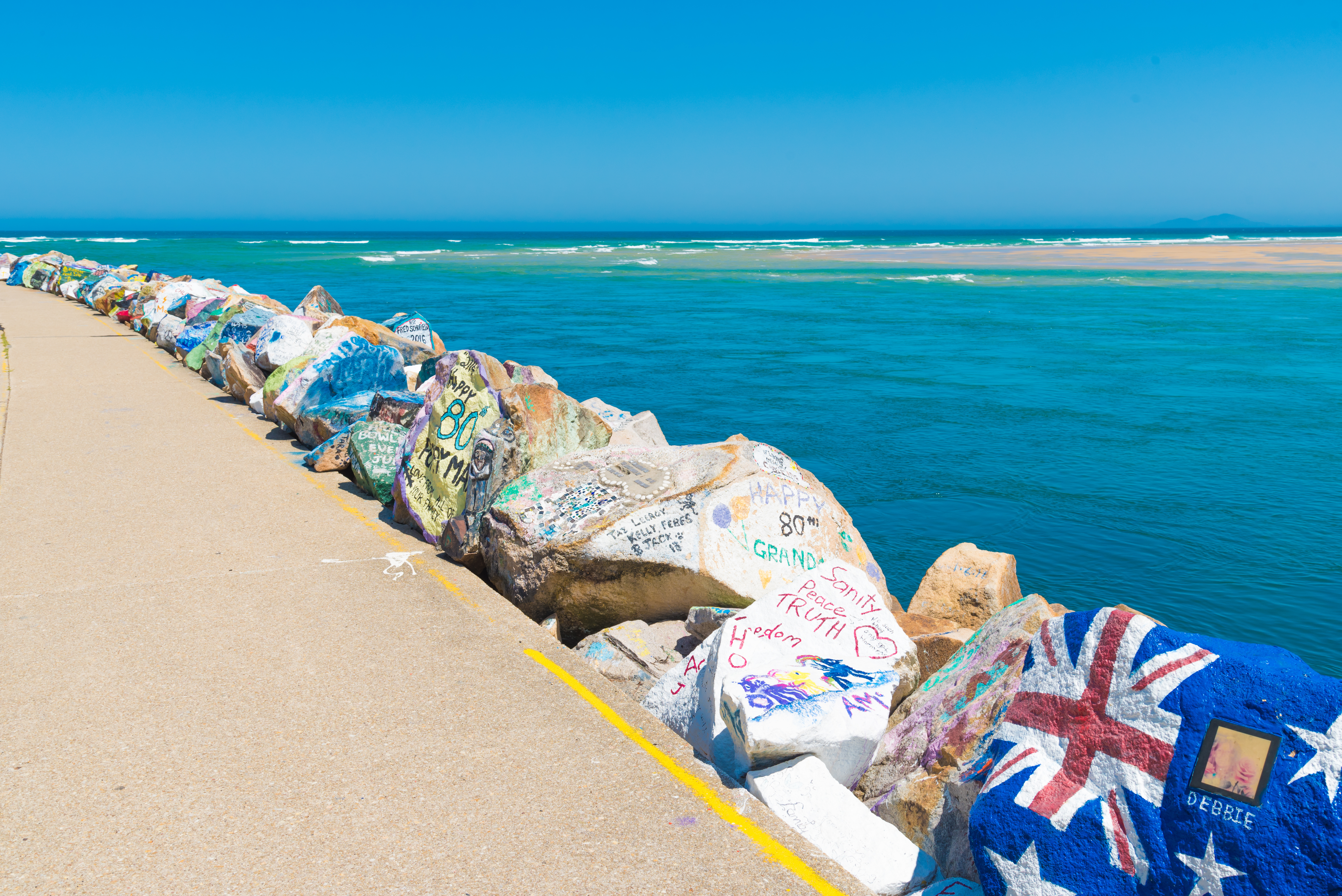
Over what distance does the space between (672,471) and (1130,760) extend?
341 centimetres

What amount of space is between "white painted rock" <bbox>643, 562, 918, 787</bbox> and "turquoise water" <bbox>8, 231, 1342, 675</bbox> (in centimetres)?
354

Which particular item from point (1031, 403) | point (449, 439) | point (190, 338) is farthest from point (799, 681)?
point (190, 338)

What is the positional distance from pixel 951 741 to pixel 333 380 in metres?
7.42

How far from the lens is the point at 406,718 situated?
13.3 ft

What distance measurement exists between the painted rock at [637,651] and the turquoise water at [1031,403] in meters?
3.24

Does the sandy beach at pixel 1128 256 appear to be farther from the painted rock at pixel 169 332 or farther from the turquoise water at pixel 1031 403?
the painted rock at pixel 169 332

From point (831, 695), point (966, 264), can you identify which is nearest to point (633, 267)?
point (966, 264)

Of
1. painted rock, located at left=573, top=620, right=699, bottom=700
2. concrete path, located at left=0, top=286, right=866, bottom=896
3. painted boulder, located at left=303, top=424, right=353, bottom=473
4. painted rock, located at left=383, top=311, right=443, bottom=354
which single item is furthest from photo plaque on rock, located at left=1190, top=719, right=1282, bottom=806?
painted rock, located at left=383, top=311, right=443, bottom=354

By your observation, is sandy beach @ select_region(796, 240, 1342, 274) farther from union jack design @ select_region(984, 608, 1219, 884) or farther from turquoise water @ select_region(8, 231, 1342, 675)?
union jack design @ select_region(984, 608, 1219, 884)

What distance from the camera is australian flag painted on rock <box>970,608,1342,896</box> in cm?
238

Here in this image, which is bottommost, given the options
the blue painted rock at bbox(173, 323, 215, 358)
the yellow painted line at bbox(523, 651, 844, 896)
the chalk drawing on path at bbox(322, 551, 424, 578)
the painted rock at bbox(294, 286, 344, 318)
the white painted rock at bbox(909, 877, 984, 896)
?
the chalk drawing on path at bbox(322, 551, 424, 578)

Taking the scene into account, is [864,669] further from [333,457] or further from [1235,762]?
[333,457]

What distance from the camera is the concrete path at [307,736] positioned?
3.13 m

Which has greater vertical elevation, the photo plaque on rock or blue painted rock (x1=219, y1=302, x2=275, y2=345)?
the photo plaque on rock
